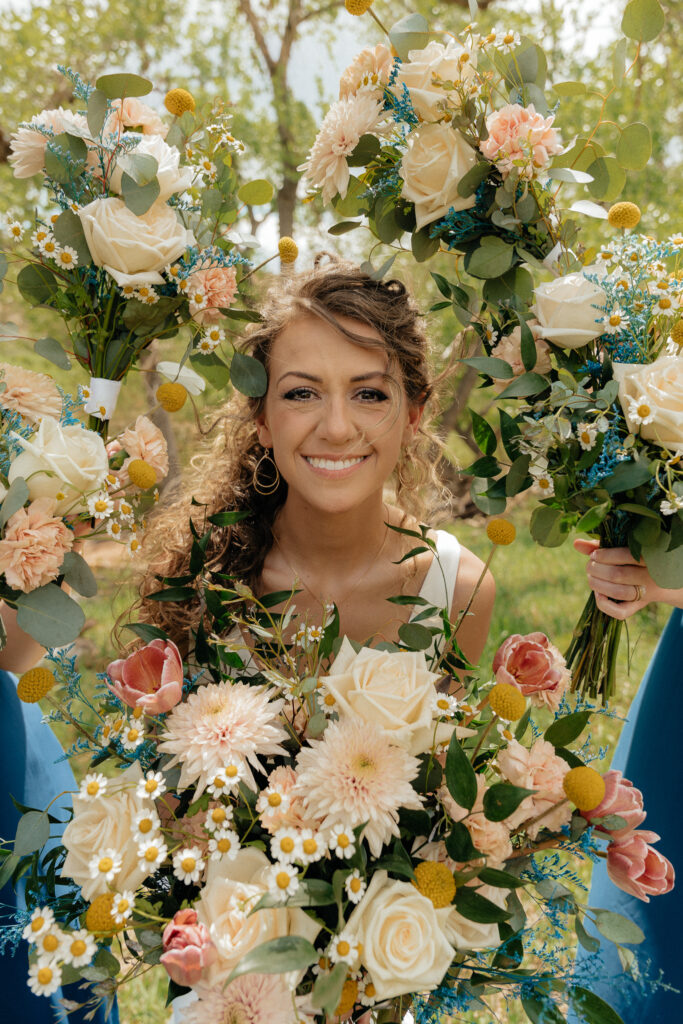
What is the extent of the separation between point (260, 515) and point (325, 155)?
1.04m

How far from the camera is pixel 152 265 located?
4.20 ft

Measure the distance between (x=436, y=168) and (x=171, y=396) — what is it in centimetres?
59

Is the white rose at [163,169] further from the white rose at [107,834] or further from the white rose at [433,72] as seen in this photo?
the white rose at [107,834]

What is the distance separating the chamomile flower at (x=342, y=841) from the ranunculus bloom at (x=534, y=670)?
308 millimetres

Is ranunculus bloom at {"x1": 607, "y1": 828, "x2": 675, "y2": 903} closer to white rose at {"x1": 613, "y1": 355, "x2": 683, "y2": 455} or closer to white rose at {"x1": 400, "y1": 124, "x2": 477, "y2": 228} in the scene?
white rose at {"x1": 613, "y1": 355, "x2": 683, "y2": 455}

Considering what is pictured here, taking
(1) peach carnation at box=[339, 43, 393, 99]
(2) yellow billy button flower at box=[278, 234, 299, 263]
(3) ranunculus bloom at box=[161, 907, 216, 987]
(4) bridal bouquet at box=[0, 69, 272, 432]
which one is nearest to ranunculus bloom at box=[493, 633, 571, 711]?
(3) ranunculus bloom at box=[161, 907, 216, 987]

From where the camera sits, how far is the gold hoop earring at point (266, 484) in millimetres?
2174

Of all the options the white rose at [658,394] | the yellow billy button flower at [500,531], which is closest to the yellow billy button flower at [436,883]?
the yellow billy button flower at [500,531]

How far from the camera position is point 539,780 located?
947 millimetres

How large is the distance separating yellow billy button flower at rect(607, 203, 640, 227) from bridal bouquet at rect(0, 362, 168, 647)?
845 millimetres

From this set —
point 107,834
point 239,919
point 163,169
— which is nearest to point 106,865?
point 107,834

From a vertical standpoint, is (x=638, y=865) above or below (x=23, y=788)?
above

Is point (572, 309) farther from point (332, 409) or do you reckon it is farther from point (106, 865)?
point (106, 865)

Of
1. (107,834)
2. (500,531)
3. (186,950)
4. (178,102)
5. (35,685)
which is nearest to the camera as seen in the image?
(186,950)
